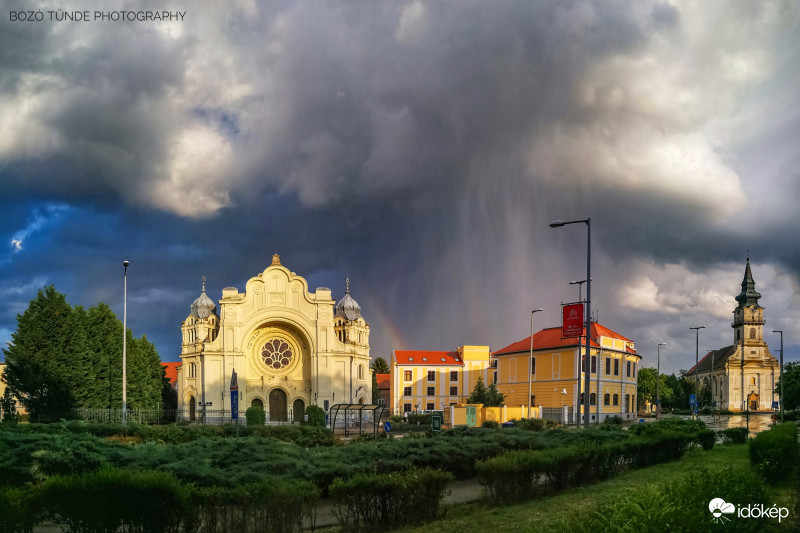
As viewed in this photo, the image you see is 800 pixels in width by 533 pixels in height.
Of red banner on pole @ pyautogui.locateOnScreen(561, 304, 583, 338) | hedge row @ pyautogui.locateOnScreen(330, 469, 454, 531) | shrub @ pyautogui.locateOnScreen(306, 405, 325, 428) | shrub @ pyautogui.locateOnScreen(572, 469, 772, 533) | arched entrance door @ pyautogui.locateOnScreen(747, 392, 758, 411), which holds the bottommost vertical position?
arched entrance door @ pyautogui.locateOnScreen(747, 392, 758, 411)

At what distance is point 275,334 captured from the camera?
234 ft

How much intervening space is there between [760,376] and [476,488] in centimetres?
11543

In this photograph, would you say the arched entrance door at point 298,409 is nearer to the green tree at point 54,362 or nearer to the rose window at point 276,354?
the rose window at point 276,354

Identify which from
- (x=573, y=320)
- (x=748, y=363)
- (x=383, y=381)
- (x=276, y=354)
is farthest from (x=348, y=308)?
(x=748, y=363)

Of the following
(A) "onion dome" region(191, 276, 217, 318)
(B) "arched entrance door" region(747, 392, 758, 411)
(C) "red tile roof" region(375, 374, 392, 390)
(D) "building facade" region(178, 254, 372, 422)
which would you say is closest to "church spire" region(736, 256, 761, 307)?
(B) "arched entrance door" region(747, 392, 758, 411)

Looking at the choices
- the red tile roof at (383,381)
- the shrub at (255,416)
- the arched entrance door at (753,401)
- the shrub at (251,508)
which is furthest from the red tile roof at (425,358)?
the shrub at (251,508)

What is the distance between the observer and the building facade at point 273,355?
67.4 m

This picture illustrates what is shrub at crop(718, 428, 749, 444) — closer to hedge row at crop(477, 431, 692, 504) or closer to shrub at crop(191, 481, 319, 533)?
hedge row at crop(477, 431, 692, 504)

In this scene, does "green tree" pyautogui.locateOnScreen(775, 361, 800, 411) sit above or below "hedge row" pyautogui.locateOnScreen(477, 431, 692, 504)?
below

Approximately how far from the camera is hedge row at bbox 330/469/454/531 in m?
11.7

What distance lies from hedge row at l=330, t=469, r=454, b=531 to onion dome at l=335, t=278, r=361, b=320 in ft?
217

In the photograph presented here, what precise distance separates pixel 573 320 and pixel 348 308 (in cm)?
5541

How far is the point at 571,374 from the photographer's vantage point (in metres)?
66.5

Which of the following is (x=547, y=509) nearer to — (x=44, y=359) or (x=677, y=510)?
(x=677, y=510)
